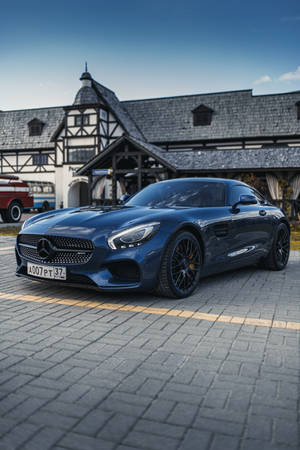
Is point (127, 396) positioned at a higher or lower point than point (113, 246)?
lower

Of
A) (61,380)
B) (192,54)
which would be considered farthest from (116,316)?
(192,54)

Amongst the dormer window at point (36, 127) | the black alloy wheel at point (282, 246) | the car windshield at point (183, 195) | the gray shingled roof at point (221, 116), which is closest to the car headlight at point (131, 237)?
the car windshield at point (183, 195)

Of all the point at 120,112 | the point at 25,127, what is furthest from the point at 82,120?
the point at 25,127

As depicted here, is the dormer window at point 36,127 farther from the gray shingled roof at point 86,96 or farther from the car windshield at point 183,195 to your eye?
the car windshield at point 183,195

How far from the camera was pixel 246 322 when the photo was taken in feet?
13.4

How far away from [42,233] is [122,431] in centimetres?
318

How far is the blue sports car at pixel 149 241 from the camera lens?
463 centimetres

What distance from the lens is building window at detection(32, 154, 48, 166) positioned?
37.4 m

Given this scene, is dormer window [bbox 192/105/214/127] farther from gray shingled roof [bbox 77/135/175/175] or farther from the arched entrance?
gray shingled roof [bbox 77/135/175/175]

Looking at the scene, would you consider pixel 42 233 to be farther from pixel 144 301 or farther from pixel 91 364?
pixel 91 364

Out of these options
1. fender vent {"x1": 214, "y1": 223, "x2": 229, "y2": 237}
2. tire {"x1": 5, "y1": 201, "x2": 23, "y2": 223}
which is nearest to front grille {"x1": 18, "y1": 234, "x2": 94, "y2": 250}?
fender vent {"x1": 214, "y1": 223, "x2": 229, "y2": 237}

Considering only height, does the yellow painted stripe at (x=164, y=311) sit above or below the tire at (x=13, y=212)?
below

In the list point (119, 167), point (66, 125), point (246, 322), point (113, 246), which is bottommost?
point (246, 322)

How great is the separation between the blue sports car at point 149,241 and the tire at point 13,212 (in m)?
14.4
